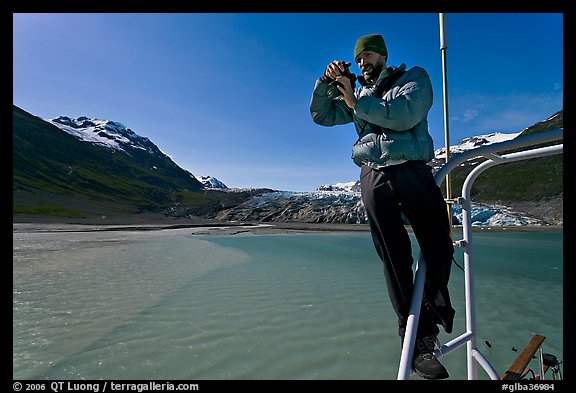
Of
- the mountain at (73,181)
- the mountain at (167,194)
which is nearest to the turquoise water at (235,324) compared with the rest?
the mountain at (167,194)

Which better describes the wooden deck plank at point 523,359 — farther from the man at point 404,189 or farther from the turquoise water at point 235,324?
the turquoise water at point 235,324

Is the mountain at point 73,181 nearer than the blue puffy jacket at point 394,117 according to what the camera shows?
No

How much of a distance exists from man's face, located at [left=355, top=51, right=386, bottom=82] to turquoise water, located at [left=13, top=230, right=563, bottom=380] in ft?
12.1

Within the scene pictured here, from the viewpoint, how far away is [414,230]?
1748 millimetres

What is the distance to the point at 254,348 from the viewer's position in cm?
448

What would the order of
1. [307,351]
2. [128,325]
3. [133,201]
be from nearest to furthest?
[307,351] < [128,325] < [133,201]

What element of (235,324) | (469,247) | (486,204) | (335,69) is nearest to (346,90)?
(335,69)

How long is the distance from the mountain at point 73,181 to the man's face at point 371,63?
84.7m

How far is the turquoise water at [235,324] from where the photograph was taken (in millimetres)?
3957

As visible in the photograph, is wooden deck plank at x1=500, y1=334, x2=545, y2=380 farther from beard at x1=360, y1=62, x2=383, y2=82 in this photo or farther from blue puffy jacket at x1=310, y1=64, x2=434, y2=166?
beard at x1=360, y1=62, x2=383, y2=82
